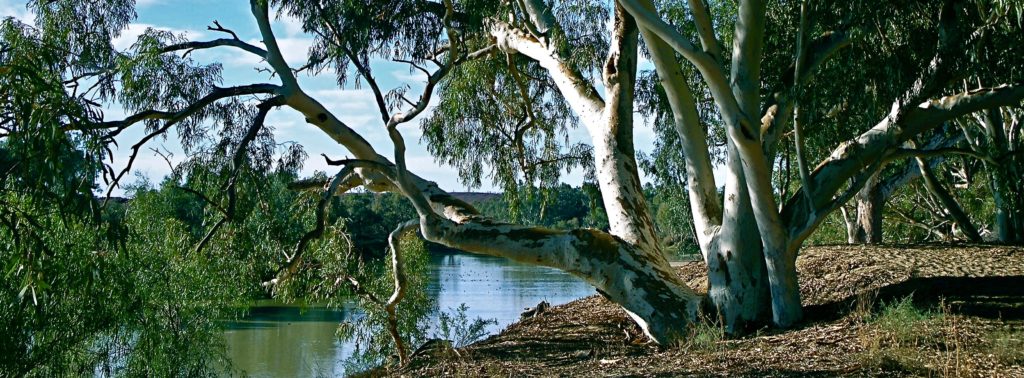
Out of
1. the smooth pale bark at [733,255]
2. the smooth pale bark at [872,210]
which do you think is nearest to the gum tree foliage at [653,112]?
the smooth pale bark at [733,255]

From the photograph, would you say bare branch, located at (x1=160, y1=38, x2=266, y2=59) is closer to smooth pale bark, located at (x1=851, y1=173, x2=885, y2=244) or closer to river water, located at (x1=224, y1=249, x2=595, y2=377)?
river water, located at (x1=224, y1=249, x2=595, y2=377)

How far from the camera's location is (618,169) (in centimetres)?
660

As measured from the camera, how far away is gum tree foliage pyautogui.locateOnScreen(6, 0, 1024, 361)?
17.8ft

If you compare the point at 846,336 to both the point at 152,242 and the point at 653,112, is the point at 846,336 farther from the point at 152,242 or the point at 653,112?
the point at 152,242

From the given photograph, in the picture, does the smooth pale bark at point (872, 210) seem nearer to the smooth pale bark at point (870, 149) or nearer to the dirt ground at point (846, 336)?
the dirt ground at point (846, 336)

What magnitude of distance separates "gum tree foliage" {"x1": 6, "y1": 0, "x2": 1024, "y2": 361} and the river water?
3196 mm

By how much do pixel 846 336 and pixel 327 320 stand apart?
45.9 feet

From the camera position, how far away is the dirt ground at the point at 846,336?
442 centimetres

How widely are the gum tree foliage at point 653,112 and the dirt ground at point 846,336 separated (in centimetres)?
37

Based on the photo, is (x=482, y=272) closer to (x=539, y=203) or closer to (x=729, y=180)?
(x=539, y=203)

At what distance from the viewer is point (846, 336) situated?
5039 millimetres

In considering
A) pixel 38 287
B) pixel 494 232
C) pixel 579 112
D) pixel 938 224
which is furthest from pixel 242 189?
pixel 938 224

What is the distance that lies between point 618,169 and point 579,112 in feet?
2.24

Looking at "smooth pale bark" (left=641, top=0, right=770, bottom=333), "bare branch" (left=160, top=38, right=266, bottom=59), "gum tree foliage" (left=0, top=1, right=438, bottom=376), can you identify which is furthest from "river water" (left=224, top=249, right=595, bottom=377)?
"smooth pale bark" (left=641, top=0, right=770, bottom=333)
